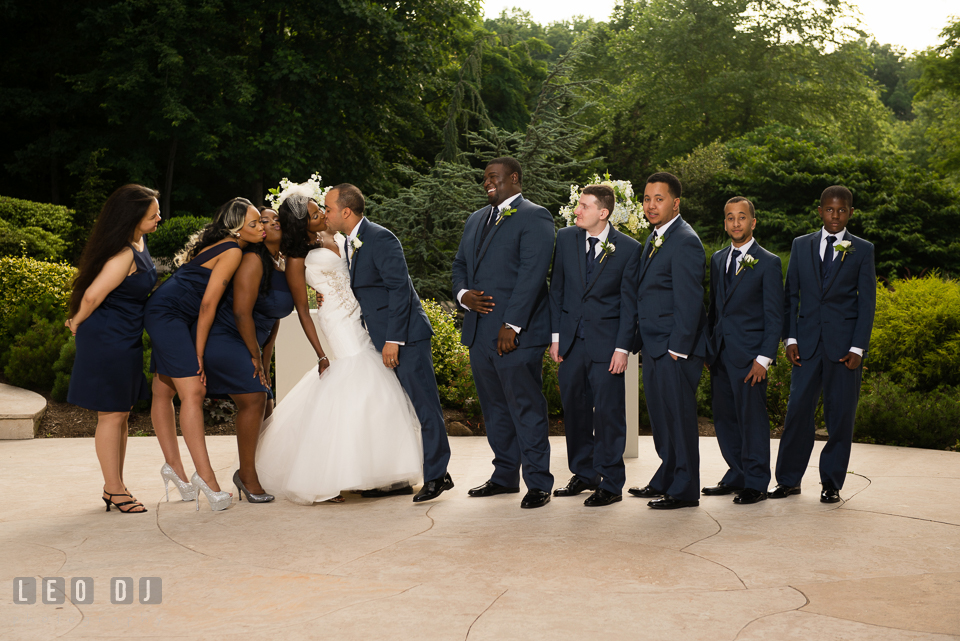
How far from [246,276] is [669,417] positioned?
2951mm

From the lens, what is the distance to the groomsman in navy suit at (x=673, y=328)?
502 centimetres

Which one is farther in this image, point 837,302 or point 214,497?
point 837,302

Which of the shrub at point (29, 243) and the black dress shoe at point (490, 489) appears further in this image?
the shrub at point (29, 243)

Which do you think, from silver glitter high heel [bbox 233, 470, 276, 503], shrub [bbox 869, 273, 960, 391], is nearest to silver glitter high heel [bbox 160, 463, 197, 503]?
silver glitter high heel [bbox 233, 470, 276, 503]

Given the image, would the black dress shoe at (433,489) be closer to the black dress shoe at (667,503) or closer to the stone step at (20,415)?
the black dress shoe at (667,503)

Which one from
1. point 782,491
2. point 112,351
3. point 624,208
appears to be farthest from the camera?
point 624,208

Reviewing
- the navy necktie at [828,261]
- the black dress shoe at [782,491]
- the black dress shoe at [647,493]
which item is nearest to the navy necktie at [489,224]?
the black dress shoe at [647,493]

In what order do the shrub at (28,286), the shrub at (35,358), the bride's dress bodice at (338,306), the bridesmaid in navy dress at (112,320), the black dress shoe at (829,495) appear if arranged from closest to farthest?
the bridesmaid in navy dress at (112,320), the black dress shoe at (829,495), the bride's dress bodice at (338,306), the shrub at (35,358), the shrub at (28,286)

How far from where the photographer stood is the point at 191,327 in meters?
5.26

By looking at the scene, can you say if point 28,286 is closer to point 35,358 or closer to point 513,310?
point 35,358

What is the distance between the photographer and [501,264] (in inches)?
208

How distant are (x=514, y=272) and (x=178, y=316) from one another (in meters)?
2.24

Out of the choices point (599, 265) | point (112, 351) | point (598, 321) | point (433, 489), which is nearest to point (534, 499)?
point (433, 489)

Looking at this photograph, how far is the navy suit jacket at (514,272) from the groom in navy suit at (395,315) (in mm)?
377
